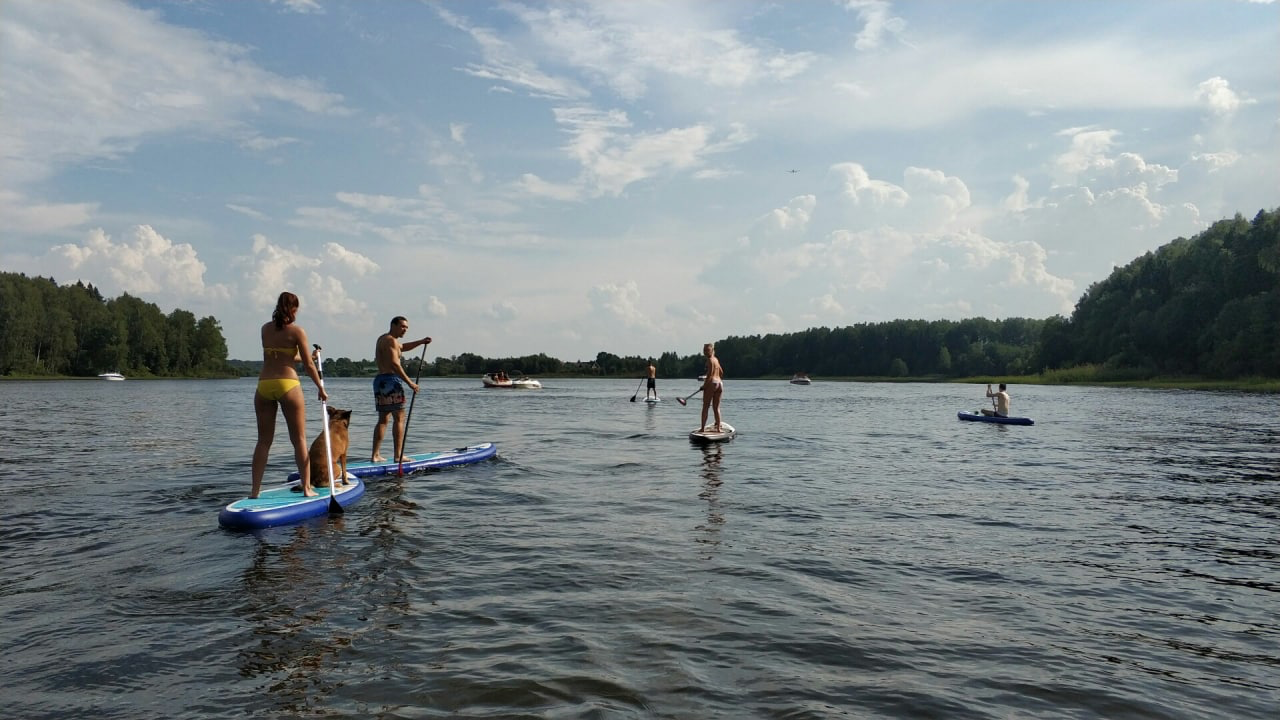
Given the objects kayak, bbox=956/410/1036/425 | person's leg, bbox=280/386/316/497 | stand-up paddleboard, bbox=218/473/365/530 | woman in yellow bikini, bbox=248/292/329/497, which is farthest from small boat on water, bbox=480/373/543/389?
woman in yellow bikini, bbox=248/292/329/497

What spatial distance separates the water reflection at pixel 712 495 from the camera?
33.2 feet

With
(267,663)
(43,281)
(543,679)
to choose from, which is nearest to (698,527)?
(543,679)

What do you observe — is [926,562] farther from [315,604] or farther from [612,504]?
[315,604]

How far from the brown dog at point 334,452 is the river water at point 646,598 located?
92 cm

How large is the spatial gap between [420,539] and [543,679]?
4804 millimetres

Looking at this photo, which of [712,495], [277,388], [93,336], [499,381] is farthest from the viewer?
[93,336]

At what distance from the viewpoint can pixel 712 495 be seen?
13500 mm

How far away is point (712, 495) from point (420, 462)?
6.38 metres

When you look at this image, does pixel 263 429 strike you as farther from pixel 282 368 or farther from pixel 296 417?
pixel 282 368

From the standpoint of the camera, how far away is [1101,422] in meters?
34.0

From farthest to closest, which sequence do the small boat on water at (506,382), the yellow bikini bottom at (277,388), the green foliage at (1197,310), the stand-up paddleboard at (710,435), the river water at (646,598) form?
1. the small boat on water at (506,382)
2. the green foliage at (1197,310)
3. the stand-up paddleboard at (710,435)
4. the yellow bikini bottom at (277,388)
5. the river water at (646,598)

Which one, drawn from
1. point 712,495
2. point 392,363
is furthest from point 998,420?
point 392,363

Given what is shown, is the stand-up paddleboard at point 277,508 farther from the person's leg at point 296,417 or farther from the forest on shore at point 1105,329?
the forest on shore at point 1105,329

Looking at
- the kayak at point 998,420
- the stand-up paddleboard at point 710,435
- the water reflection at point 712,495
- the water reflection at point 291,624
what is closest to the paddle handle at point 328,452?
the water reflection at point 291,624
